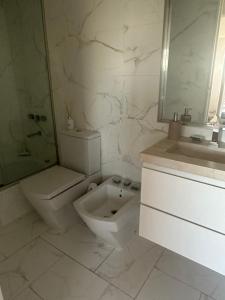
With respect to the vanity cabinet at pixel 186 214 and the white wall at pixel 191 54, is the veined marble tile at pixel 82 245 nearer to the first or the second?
the vanity cabinet at pixel 186 214

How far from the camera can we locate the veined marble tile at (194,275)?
1.31 metres

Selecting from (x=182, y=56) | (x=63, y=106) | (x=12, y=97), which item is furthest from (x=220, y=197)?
(x=12, y=97)

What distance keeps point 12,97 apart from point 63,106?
0.72 m

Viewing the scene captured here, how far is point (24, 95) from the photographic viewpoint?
237 centimetres

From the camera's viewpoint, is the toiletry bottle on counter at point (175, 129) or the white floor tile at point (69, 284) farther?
the toiletry bottle on counter at point (175, 129)

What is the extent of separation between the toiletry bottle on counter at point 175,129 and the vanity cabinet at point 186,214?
0.35 meters

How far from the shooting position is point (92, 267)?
1458 mm

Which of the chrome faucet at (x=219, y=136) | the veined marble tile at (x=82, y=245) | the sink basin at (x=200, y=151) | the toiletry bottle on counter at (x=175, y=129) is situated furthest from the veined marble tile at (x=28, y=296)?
the chrome faucet at (x=219, y=136)

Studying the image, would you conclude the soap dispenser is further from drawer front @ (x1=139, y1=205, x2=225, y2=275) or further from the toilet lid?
the toilet lid

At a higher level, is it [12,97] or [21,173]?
[12,97]

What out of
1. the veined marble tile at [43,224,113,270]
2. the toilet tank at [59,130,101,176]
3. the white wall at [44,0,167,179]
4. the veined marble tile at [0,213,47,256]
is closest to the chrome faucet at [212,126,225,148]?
the white wall at [44,0,167,179]

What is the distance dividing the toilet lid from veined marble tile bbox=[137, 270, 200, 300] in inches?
34.1

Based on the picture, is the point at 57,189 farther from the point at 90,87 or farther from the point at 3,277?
the point at 90,87

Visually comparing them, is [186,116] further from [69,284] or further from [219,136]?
[69,284]
